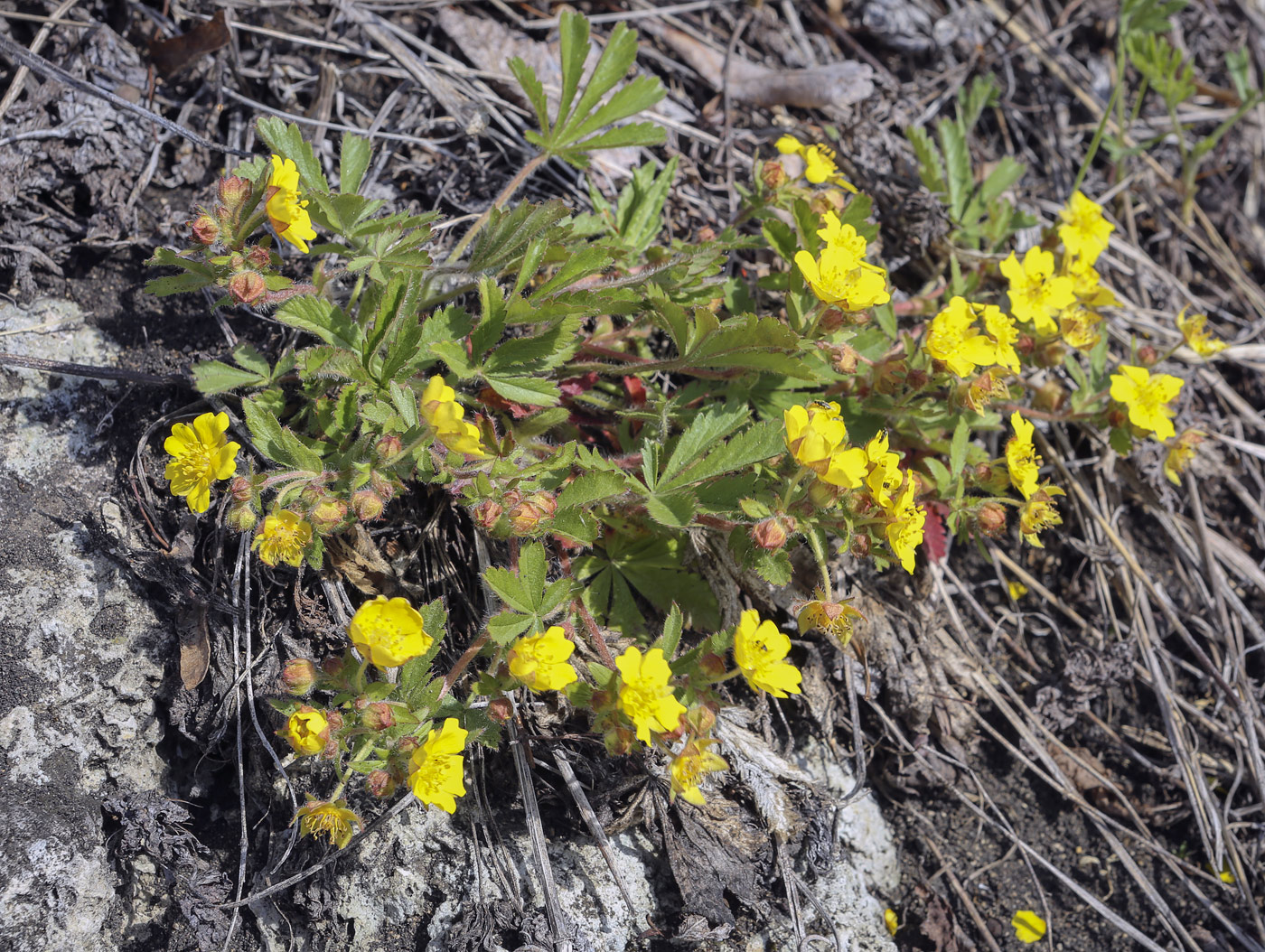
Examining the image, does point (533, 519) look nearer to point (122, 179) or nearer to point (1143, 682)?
point (122, 179)

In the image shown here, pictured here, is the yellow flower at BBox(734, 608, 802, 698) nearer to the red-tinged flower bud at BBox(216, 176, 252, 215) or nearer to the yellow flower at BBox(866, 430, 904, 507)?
the yellow flower at BBox(866, 430, 904, 507)

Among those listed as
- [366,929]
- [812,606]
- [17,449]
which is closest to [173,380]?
[17,449]

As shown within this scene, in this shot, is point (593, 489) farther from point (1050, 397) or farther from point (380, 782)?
point (1050, 397)

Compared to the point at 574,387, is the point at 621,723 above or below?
below

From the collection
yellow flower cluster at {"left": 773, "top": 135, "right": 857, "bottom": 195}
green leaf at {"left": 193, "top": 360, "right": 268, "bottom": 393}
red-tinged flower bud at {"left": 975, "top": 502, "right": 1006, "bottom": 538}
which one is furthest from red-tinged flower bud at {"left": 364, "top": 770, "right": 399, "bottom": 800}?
yellow flower cluster at {"left": 773, "top": 135, "right": 857, "bottom": 195}

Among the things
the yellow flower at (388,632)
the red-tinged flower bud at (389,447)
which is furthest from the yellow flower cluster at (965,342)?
the yellow flower at (388,632)

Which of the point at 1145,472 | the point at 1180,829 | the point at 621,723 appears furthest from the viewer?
the point at 1145,472
